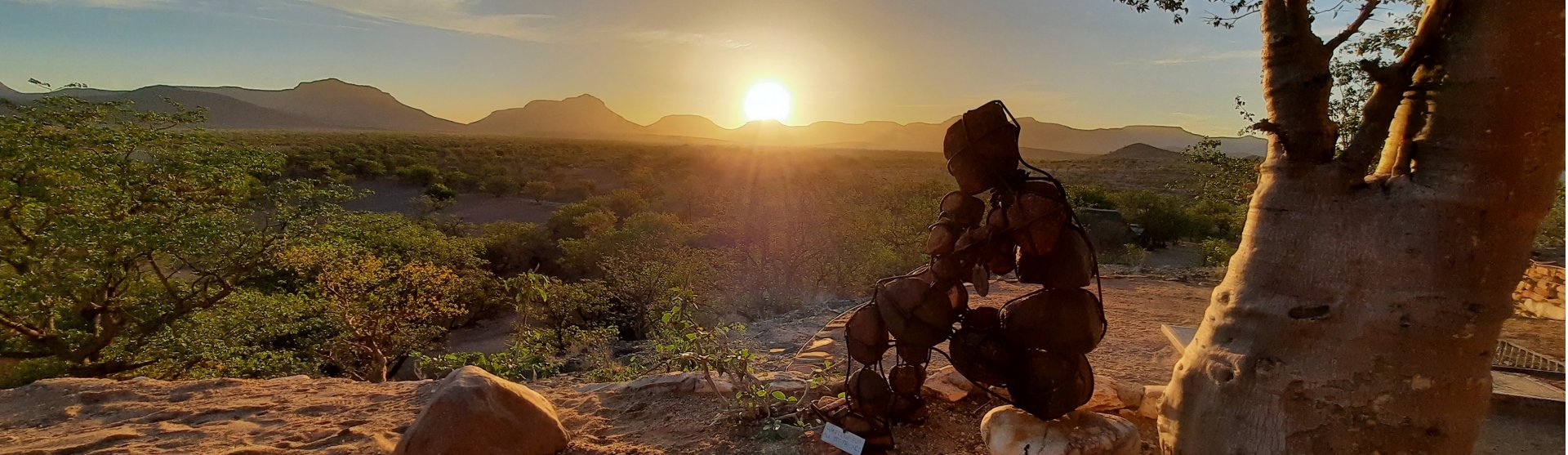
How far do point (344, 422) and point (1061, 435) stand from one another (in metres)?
3.16

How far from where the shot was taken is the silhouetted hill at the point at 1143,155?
54.9 metres

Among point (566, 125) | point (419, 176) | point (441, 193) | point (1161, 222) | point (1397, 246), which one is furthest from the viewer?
point (566, 125)

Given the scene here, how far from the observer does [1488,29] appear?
1.73m

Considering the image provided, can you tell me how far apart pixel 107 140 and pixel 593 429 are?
7842 mm

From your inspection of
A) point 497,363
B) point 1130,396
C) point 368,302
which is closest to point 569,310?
point 368,302

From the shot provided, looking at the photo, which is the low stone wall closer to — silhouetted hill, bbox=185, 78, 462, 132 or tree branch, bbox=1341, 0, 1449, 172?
tree branch, bbox=1341, 0, 1449, 172

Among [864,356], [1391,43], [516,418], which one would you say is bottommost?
[516,418]

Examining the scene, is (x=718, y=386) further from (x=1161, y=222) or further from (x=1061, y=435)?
(x=1161, y=222)

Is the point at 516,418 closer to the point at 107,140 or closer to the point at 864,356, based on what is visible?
the point at 864,356

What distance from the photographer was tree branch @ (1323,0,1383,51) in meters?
2.06

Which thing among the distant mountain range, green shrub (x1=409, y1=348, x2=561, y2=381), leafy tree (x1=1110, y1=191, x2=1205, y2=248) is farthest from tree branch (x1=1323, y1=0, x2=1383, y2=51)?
the distant mountain range

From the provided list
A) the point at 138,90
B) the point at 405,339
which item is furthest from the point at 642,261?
the point at 138,90

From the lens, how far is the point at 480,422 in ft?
7.92

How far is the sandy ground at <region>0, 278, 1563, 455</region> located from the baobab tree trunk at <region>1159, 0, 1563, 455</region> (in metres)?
0.86
